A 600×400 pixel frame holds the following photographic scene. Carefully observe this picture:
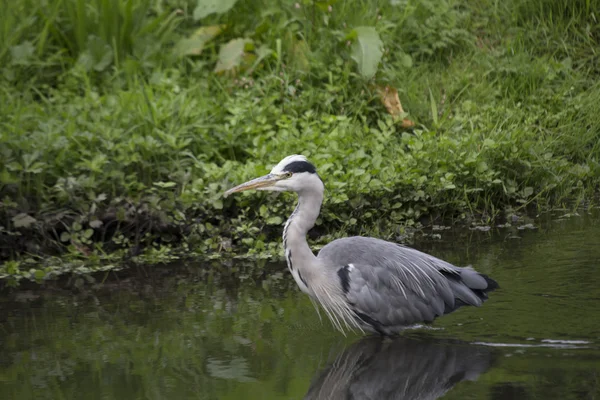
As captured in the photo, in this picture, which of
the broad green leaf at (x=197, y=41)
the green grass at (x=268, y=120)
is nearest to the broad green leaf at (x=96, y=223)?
the green grass at (x=268, y=120)

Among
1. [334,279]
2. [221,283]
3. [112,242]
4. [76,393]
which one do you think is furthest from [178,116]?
[76,393]

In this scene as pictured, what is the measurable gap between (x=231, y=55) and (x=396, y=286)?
160 inches

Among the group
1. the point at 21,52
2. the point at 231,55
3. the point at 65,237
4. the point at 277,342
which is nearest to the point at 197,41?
the point at 231,55

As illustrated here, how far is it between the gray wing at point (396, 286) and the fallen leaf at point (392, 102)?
326 centimetres

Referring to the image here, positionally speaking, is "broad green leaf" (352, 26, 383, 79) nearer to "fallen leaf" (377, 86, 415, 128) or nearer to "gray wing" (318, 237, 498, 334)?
"fallen leaf" (377, 86, 415, 128)

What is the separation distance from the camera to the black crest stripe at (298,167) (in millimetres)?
5414

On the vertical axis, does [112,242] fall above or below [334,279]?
below

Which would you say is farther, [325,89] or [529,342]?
[325,89]

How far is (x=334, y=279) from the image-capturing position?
5285 millimetres

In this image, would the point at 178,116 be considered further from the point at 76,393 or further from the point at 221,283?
the point at 76,393

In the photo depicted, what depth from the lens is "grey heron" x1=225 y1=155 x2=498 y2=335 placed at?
5.27 meters

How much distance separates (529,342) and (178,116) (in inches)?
156

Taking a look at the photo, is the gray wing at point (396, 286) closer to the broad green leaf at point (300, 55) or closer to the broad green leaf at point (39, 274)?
the broad green leaf at point (39, 274)

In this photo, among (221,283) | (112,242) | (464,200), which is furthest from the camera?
(464,200)
